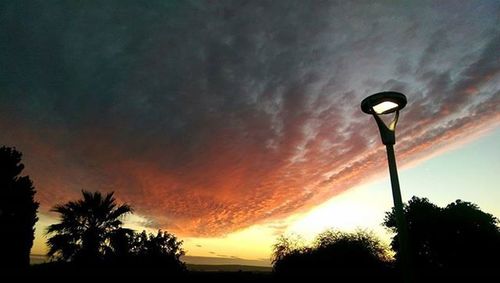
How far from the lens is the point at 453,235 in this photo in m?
43.4

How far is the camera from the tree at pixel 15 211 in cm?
2625

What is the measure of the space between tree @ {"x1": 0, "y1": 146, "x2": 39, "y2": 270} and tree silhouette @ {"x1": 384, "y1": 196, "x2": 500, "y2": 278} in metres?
41.9

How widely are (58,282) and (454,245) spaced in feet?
155

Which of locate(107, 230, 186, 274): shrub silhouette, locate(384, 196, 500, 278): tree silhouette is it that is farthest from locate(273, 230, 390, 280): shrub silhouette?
locate(384, 196, 500, 278): tree silhouette

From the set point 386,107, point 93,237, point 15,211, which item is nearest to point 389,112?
point 386,107

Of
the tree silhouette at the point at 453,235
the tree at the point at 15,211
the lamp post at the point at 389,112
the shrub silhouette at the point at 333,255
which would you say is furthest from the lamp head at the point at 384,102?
the tree silhouette at the point at 453,235

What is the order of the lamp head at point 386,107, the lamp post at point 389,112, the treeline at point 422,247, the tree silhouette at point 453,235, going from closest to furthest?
the lamp post at point 389,112, the lamp head at point 386,107, the treeline at point 422,247, the tree silhouette at point 453,235

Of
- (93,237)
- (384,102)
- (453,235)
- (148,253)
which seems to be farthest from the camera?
(453,235)

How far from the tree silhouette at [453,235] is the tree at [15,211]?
41947mm

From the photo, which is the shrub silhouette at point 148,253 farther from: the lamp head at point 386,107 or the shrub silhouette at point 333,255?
the lamp head at point 386,107

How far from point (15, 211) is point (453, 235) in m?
51.4

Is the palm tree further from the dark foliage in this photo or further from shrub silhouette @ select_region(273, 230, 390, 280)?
shrub silhouette @ select_region(273, 230, 390, 280)

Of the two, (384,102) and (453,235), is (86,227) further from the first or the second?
(453,235)

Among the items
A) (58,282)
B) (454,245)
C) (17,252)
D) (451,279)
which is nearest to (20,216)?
(17,252)
